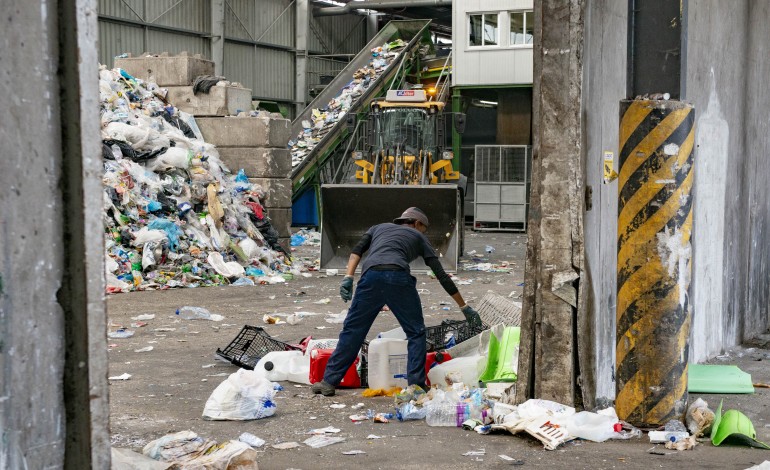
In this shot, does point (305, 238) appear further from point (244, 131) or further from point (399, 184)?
point (399, 184)

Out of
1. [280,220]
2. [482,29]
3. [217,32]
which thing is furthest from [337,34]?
[280,220]

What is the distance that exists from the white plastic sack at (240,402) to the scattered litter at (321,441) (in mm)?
627

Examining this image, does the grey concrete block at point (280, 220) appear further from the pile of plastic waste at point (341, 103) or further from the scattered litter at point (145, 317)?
the pile of plastic waste at point (341, 103)

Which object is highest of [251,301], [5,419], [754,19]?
[754,19]

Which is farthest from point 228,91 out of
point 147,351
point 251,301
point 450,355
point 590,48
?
point 590,48

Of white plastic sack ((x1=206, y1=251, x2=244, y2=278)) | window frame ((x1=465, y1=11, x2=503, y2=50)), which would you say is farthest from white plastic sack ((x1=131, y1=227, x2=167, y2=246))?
window frame ((x1=465, y1=11, x2=503, y2=50))

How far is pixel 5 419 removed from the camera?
2449 mm

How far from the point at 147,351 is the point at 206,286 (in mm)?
4438

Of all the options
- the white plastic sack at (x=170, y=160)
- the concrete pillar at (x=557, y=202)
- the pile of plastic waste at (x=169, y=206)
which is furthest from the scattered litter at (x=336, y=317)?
the white plastic sack at (x=170, y=160)

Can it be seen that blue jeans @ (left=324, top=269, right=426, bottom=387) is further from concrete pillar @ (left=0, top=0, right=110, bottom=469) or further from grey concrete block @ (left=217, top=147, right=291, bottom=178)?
grey concrete block @ (left=217, top=147, right=291, bottom=178)

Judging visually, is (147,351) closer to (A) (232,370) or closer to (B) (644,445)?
(A) (232,370)

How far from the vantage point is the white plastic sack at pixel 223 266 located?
1347cm

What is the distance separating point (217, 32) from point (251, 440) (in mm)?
23199

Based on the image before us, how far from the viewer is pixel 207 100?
16234 mm
